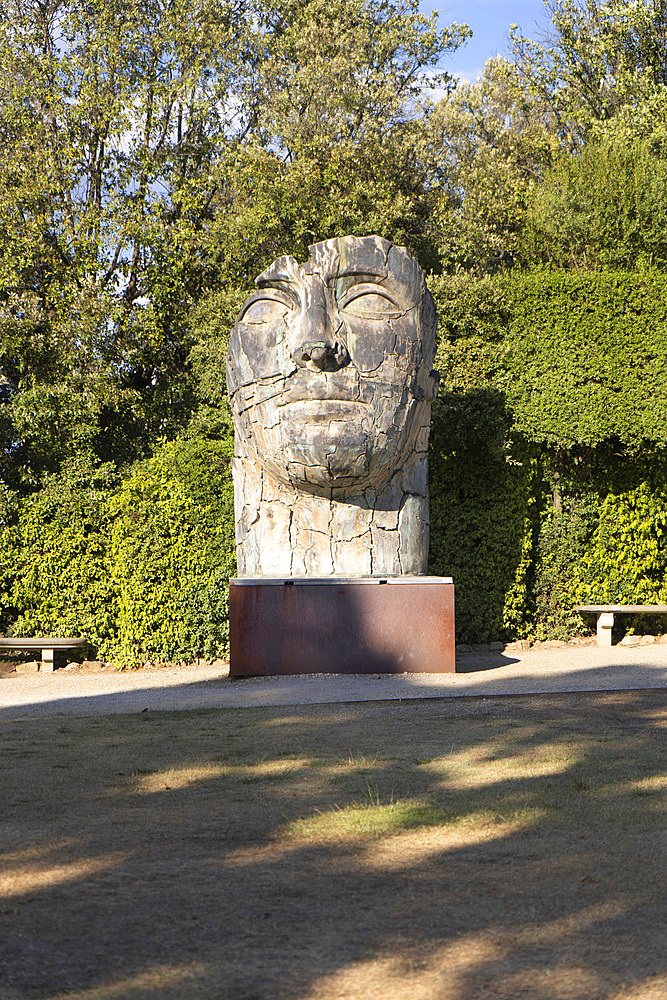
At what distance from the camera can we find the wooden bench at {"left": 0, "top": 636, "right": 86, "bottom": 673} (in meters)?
10.6

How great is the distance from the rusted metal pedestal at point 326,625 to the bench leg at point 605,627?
3396 mm

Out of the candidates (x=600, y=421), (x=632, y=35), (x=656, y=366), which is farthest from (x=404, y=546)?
(x=632, y=35)

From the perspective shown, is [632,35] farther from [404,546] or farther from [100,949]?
[100,949]

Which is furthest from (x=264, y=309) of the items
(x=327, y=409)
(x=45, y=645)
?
(x=45, y=645)

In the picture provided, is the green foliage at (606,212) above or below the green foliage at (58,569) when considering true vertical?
above

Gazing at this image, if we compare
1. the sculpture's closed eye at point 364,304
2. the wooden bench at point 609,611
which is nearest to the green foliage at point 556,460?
the wooden bench at point 609,611

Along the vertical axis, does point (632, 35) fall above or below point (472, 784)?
above

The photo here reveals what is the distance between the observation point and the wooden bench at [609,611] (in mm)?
11297

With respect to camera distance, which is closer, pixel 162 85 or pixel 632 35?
pixel 162 85

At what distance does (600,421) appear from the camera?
11430 mm

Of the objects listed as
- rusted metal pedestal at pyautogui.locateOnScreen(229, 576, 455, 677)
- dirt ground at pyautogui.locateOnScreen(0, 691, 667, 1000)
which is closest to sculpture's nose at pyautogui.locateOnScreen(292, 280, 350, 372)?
rusted metal pedestal at pyautogui.locateOnScreen(229, 576, 455, 677)

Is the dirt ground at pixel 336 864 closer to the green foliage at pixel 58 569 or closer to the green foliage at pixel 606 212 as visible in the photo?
the green foliage at pixel 58 569

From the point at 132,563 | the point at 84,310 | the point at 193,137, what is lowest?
the point at 132,563

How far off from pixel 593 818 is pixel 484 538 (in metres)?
7.73
